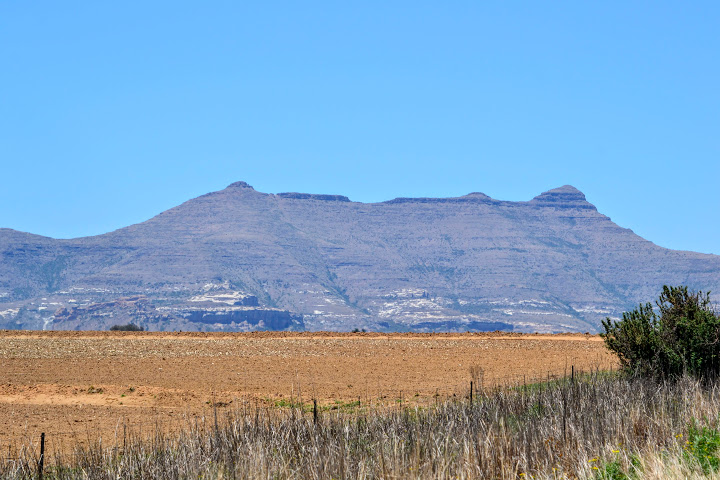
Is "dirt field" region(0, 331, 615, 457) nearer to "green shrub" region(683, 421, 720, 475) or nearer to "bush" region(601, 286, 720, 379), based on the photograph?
"bush" region(601, 286, 720, 379)

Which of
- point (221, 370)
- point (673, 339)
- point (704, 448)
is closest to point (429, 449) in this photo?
point (704, 448)

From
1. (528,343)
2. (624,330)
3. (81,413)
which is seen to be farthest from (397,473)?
(528,343)

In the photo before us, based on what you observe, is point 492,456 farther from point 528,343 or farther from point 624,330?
point 528,343

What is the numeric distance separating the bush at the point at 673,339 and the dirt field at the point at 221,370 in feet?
4.34

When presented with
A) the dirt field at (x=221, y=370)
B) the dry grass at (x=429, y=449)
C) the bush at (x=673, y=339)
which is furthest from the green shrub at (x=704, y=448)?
the bush at (x=673, y=339)

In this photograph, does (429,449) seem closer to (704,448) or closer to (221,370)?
(704,448)

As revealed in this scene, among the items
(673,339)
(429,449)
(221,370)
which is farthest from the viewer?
(221,370)

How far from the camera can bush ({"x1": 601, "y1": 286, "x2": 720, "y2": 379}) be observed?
59.6 ft

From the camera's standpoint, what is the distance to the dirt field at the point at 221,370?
20.8 meters

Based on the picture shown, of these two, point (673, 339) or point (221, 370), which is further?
point (221, 370)

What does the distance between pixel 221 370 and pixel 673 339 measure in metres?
17.7

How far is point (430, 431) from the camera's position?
438 inches

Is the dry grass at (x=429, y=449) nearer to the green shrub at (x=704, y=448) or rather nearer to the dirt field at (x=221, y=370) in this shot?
the green shrub at (x=704, y=448)

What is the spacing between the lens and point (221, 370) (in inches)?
1233
